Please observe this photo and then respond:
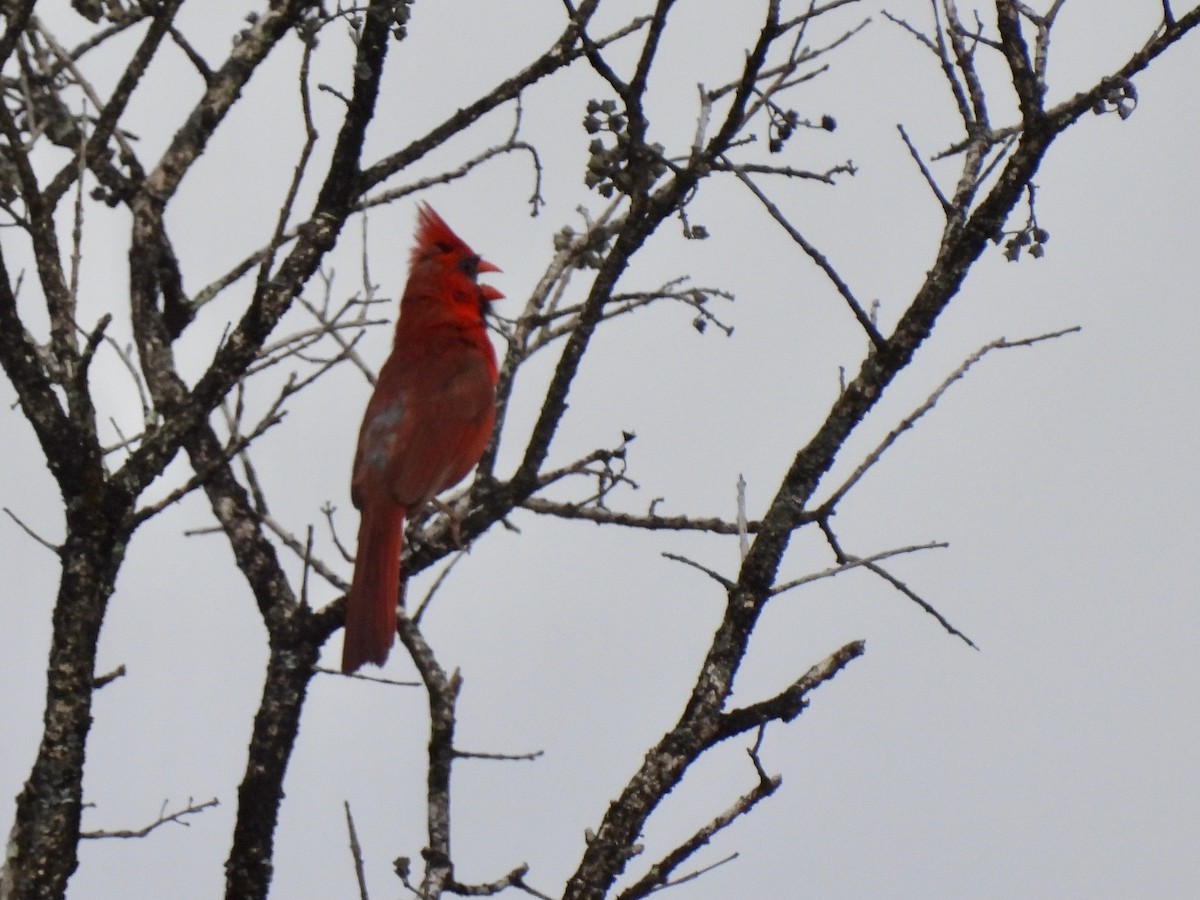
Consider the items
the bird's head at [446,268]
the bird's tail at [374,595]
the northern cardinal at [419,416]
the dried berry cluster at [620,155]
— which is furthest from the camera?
the bird's head at [446,268]

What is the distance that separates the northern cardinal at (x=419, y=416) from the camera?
15.4 feet

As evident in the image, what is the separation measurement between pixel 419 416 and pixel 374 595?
102 cm

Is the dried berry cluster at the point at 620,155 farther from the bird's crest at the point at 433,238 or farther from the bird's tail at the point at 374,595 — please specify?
the bird's crest at the point at 433,238

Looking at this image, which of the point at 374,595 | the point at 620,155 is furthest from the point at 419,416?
the point at 620,155

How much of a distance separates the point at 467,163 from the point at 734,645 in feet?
6.53

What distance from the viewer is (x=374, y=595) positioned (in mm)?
4664

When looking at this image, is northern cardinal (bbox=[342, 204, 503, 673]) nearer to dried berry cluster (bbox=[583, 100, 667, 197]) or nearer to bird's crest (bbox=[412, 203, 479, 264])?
bird's crest (bbox=[412, 203, 479, 264])

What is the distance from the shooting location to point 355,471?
18.0ft

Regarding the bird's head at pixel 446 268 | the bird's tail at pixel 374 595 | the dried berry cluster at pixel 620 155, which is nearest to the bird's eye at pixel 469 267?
the bird's head at pixel 446 268

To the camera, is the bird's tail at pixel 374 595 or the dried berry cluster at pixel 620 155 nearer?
the dried berry cluster at pixel 620 155

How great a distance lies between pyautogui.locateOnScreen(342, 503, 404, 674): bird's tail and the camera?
4531 mm

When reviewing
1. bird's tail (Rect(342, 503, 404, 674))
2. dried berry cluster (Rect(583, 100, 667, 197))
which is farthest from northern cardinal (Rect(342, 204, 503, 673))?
dried berry cluster (Rect(583, 100, 667, 197))

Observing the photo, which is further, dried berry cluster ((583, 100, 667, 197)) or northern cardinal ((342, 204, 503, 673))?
northern cardinal ((342, 204, 503, 673))

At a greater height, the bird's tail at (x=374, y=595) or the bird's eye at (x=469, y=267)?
the bird's eye at (x=469, y=267)
